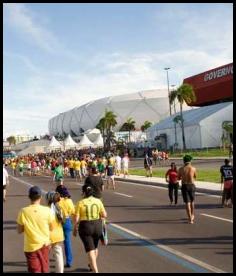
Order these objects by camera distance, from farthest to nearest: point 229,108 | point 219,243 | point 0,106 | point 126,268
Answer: point 229,108
point 0,106
point 219,243
point 126,268

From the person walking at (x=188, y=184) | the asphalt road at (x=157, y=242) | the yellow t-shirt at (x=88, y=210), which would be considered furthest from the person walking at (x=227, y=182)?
the yellow t-shirt at (x=88, y=210)

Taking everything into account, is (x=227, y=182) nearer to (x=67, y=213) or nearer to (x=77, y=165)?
(x=67, y=213)

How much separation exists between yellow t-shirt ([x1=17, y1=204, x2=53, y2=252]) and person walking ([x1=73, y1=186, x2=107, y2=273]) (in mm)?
1015

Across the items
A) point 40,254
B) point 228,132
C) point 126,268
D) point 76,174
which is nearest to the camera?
point 40,254

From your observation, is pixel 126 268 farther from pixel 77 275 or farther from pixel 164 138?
pixel 164 138

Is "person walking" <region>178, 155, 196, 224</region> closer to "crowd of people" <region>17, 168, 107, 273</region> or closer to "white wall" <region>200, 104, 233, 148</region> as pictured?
"crowd of people" <region>17, 168, 107, 273</region>

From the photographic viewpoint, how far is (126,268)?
26.7 ft

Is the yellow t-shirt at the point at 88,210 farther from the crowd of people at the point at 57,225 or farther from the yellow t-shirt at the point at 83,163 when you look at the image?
the yellow t-shirt at the point at 83,163

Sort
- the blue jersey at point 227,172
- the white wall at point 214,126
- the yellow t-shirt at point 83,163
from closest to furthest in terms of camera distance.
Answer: the blue jersey at point 227,172 < the yellow t-shirt at point 83,163 < the white wall at point 214,126

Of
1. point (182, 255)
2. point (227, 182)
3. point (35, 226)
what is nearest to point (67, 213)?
point (35, 226)

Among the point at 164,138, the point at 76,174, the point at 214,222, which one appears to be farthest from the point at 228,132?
the point at 214,222

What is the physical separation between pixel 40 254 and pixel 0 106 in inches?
240

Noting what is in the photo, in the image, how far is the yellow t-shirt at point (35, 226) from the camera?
264 inches

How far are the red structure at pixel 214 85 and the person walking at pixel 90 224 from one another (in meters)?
73.2
